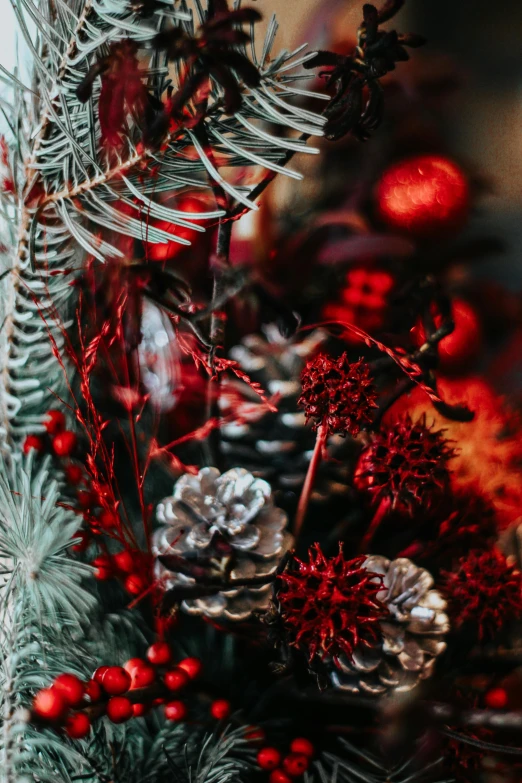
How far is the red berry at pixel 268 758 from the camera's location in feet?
0.73

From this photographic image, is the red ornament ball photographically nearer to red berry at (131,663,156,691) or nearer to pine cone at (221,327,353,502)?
pine cone at (221,327,353,502)

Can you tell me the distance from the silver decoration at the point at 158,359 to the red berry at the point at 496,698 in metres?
0.16

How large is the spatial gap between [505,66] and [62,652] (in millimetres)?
264

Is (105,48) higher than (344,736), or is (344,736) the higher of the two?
(105,48)

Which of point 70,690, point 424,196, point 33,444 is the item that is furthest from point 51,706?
point 424,196

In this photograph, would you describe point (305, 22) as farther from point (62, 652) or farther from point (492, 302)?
point (62, 652)

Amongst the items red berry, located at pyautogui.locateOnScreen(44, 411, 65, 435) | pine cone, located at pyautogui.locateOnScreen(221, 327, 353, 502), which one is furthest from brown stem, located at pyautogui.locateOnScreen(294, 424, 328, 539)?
red berry, located at pyautogui.locateOnScreen(44, 411, 65, 435)

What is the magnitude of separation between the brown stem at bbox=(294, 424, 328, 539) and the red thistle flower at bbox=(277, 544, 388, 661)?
36 mm

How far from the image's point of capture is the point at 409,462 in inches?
8.7

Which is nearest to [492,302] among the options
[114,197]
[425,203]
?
[425,203]

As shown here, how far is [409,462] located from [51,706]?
0.14 m

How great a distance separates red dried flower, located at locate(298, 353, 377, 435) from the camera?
21cm

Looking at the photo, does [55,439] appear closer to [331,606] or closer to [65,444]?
[65,444]

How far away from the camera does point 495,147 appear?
0.22 meters
